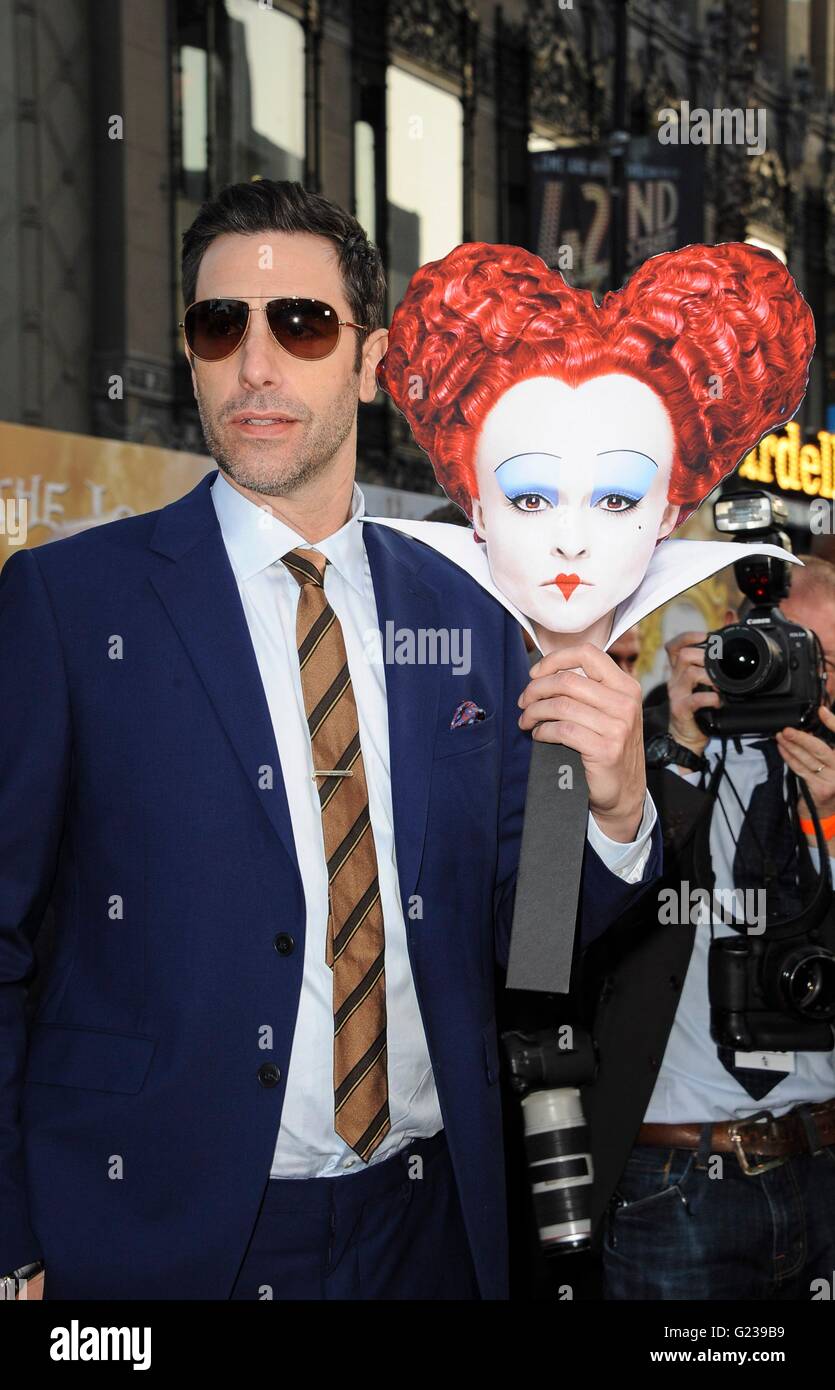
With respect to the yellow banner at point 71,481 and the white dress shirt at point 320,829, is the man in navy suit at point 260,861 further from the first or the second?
the yellow banner at point 71,481

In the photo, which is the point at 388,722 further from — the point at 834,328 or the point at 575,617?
the point at 834,328

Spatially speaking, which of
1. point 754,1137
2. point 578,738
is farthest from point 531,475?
point 754,1137

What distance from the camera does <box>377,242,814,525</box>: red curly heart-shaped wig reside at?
1.98 meters

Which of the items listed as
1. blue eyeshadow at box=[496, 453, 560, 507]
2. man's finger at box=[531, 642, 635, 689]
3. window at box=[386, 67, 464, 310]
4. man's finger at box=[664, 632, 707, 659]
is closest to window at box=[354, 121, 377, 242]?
window at box=[386, 67, 464, 310]

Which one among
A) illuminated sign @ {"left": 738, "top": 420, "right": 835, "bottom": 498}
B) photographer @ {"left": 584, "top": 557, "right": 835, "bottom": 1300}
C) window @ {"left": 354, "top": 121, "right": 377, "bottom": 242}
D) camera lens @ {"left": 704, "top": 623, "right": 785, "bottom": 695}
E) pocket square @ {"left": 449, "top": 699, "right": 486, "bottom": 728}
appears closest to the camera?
pocket square @ {"left": 449, "top": 699, "right": 486, "bottom": 728}

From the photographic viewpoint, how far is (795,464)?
11227 millimetres

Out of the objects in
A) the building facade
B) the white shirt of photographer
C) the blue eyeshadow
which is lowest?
the white shirt of photographer

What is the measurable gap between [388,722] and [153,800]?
0.34 meters

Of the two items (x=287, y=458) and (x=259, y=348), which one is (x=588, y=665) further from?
(x=259, y=348)

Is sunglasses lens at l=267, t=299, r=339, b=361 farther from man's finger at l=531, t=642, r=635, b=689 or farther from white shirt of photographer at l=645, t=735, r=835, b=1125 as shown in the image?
white shirt of photographer at l=645, t=735, r=835, b=1125

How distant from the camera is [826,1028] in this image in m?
2.82

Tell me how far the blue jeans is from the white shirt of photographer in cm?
8

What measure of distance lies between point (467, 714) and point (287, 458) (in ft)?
1.43
